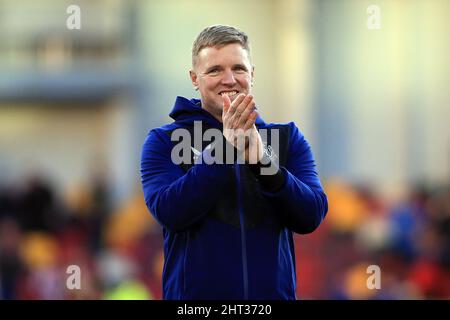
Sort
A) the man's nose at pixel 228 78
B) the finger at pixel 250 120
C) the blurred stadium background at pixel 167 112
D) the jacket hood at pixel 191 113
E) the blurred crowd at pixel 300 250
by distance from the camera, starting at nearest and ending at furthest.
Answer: the finger at pixel 250 120 < the man's nose at pixel 228 78 < the jacket hood at pixel 191 113 < the blurred crowd at pixel 300 250 < the blurred stadium background at pixel 167 112

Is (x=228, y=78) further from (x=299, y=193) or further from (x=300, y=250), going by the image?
(x=300, y=250)

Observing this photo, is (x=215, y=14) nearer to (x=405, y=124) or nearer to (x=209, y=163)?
(x=405, y=124)

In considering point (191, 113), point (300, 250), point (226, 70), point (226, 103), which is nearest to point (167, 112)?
point (300, 250)

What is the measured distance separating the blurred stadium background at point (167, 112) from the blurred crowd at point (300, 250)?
22mm

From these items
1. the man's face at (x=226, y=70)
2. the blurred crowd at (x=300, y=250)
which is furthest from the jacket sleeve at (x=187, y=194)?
the blurred crowd at (x=300, y=250)

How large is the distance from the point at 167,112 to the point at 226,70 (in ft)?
39.8

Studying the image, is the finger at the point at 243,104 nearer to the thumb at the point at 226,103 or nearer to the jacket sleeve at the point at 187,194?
the thumb at the point at 226,103

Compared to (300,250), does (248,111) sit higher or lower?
higher

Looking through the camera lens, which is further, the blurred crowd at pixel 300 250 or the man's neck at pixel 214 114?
the blurred crowd at pixel 300 250

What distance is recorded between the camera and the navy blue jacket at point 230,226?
112 inches

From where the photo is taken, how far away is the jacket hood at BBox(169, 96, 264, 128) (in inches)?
118

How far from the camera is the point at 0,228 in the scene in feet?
32.1

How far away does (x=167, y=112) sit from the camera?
15.0m

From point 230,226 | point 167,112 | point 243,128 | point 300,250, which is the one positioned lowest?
point 300,250
